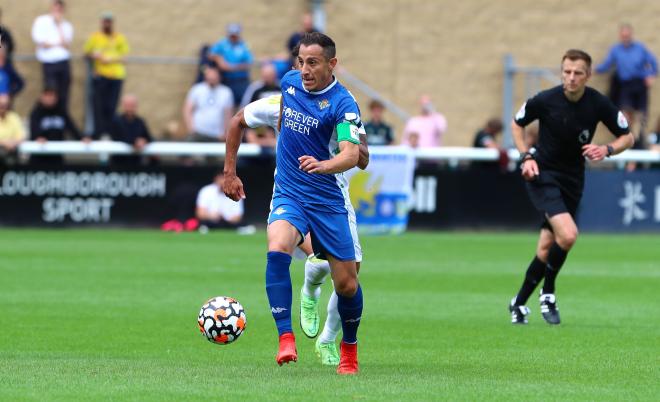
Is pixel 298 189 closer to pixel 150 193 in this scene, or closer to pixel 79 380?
pixel 79 380

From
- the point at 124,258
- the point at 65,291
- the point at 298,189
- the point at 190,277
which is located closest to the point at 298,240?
the point at 298,189

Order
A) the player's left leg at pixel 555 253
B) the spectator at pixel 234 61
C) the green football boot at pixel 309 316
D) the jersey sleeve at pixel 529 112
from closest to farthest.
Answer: the green football boot at pixel 309 316 < the player's left leg at pixel 555 253 < the jersey sleeve at pixel 529 112 < the spectator at pixel 234 61

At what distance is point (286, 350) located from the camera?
891 cm

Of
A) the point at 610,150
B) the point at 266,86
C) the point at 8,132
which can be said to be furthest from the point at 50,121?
the point at 610,150

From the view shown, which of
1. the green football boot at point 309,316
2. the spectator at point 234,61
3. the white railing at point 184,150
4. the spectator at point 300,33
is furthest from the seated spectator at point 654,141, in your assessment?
the green football boot at point 309,316

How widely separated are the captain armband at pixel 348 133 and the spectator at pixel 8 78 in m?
16.8

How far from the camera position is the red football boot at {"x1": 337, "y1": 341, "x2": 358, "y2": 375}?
937 cm

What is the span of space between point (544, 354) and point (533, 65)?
69.3 ft

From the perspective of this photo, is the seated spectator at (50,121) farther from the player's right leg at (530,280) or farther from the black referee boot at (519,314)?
the black referee boot at (519,314)

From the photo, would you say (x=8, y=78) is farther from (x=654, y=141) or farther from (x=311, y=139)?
(x=311, y=139)

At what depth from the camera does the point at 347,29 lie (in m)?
30.3

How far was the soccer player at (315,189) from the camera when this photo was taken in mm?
9180

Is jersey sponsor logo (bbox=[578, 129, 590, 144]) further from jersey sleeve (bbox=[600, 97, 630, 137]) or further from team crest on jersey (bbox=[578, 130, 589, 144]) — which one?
jersey sleeve (bbox=[600, 97, 630, 137])

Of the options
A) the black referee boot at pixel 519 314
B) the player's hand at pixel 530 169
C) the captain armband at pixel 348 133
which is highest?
the captain armband at pixel 348 133
